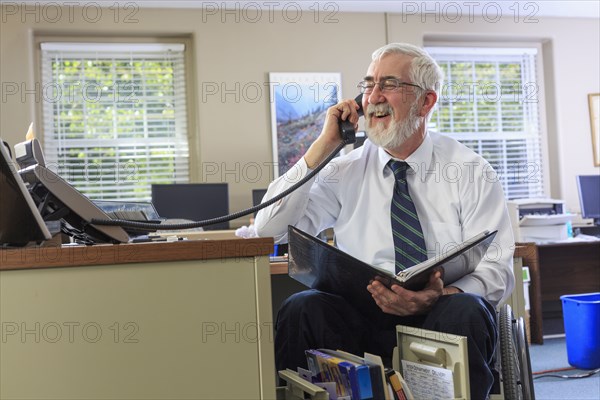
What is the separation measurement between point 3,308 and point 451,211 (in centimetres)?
119

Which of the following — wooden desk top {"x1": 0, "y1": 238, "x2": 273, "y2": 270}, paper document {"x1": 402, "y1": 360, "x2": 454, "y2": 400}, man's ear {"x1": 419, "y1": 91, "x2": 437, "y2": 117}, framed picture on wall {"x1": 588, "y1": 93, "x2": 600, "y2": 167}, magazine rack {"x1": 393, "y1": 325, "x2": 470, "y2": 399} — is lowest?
paper document {"x1": 402, "y1": 360, "x2": 454, "y2": 400}

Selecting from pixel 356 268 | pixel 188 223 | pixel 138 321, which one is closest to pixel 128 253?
pixel 138 321

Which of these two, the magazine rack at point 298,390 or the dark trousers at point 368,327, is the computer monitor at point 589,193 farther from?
the magazine rack at point 298,390

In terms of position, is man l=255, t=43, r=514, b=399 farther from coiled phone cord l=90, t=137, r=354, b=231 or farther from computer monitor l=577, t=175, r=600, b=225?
computer monitor l=577, t=175, r=600, b=225

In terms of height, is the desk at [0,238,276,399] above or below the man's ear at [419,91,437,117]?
below

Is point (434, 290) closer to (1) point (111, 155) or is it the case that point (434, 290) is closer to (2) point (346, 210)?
(2) point (346, 210)

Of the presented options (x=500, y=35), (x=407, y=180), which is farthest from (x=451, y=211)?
(x=500, y=35)

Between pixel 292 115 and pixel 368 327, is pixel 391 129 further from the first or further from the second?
pixel 292 115

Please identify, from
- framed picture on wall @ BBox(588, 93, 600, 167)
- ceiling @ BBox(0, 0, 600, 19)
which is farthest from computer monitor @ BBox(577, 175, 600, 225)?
ceiling @ BBox(0, 0, 600, 19)

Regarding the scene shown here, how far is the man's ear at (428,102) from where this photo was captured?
2.05 meters

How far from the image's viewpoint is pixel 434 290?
1.60 m

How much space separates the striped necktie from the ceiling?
3538 millimetres

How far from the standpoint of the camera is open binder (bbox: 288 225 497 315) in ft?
4.74

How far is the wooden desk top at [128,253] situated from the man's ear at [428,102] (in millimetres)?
1048
